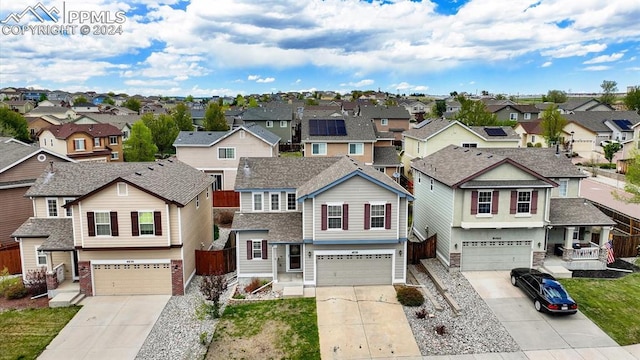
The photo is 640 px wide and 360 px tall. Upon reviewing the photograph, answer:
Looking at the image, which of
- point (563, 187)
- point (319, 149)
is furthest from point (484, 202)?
point (319, 149)

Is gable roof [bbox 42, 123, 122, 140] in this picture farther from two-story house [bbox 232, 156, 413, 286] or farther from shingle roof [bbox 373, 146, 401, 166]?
two-story house [bbox 232, 156, 413, 286]

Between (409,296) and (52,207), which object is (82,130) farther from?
(409,296)

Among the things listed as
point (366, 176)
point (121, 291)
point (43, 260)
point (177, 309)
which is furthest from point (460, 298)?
point (43, 260)

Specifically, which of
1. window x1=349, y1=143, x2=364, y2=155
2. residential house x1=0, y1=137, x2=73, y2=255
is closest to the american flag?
window x1=349, y1=143, x2=364, y2=155

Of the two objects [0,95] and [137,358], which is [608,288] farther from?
[0,95]

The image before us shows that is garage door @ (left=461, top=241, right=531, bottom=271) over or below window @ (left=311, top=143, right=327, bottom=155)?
below

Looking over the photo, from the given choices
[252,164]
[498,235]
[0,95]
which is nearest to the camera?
[498,235]
